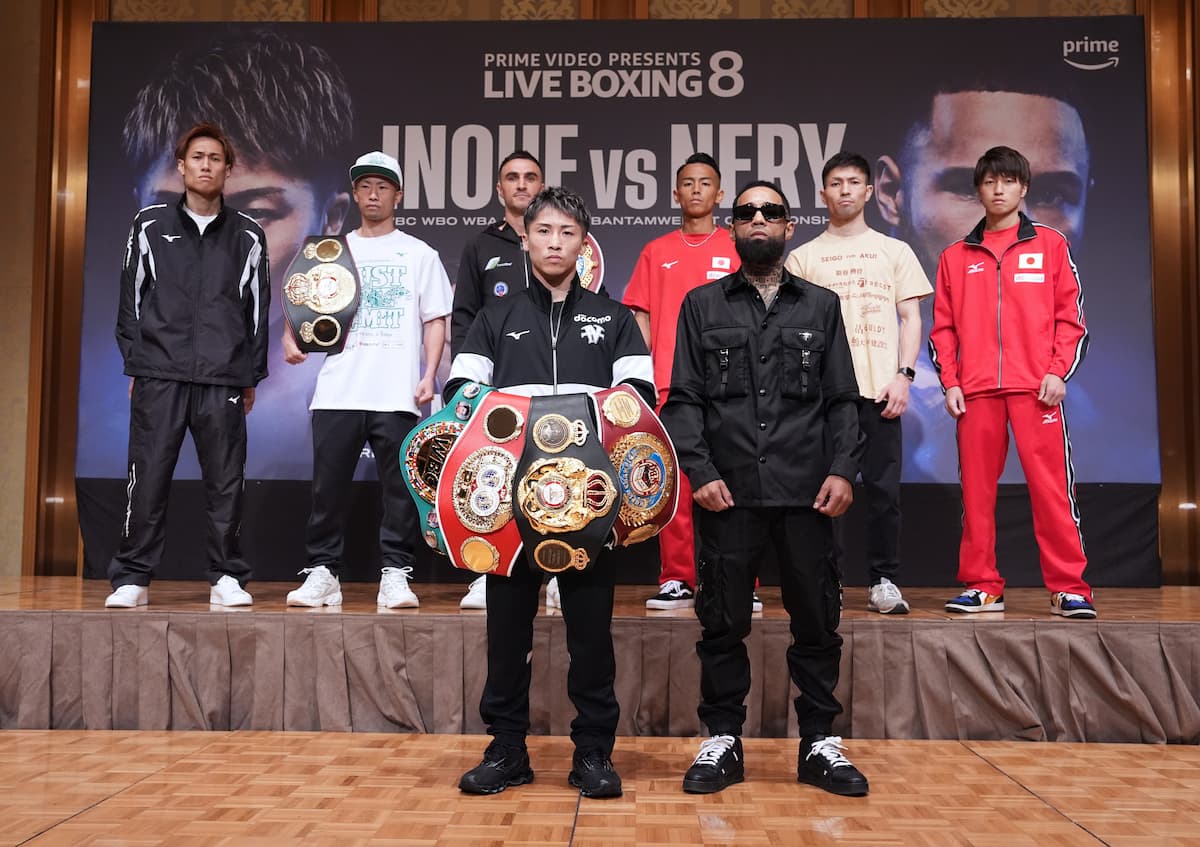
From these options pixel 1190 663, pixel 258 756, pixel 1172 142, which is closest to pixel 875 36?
pixel 1172 142

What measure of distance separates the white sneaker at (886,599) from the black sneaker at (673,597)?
0.63 m

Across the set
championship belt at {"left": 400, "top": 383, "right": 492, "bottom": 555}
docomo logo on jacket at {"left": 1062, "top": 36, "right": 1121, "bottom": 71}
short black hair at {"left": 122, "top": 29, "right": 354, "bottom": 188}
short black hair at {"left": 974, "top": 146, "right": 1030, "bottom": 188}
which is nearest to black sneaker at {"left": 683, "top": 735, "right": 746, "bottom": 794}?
championship belt at {"left": 400, "top": 383, "right": 492, "bottom": 555}

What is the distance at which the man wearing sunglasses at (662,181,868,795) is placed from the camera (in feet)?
8.52

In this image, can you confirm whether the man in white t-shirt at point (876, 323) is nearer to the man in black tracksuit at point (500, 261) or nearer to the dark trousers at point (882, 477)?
the dark trousers at point (882, 477)

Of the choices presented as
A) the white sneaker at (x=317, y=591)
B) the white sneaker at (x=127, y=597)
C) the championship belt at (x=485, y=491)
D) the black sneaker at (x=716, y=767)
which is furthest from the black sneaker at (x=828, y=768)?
the white sneaker at (x=127, y=597)

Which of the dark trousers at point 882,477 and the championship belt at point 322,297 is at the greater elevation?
the championship belt at point 322,297

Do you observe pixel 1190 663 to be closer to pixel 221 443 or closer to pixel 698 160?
pixel 698 160

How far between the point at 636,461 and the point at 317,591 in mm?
1579

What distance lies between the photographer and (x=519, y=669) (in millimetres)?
2559

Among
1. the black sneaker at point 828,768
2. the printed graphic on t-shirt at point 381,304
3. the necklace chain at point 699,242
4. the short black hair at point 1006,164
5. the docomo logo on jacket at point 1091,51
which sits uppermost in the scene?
Result: the docomo logo on jacket at point 1091,51

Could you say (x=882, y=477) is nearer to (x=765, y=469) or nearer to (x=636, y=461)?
(x=765, y=469)

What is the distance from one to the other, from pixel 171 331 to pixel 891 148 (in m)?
3.36

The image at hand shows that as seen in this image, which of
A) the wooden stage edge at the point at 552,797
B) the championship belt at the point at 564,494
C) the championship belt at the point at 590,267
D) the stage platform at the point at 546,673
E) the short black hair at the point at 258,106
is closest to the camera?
the wooden stage edge at the point at 552,797

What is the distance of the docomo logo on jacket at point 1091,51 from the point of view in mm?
4930
